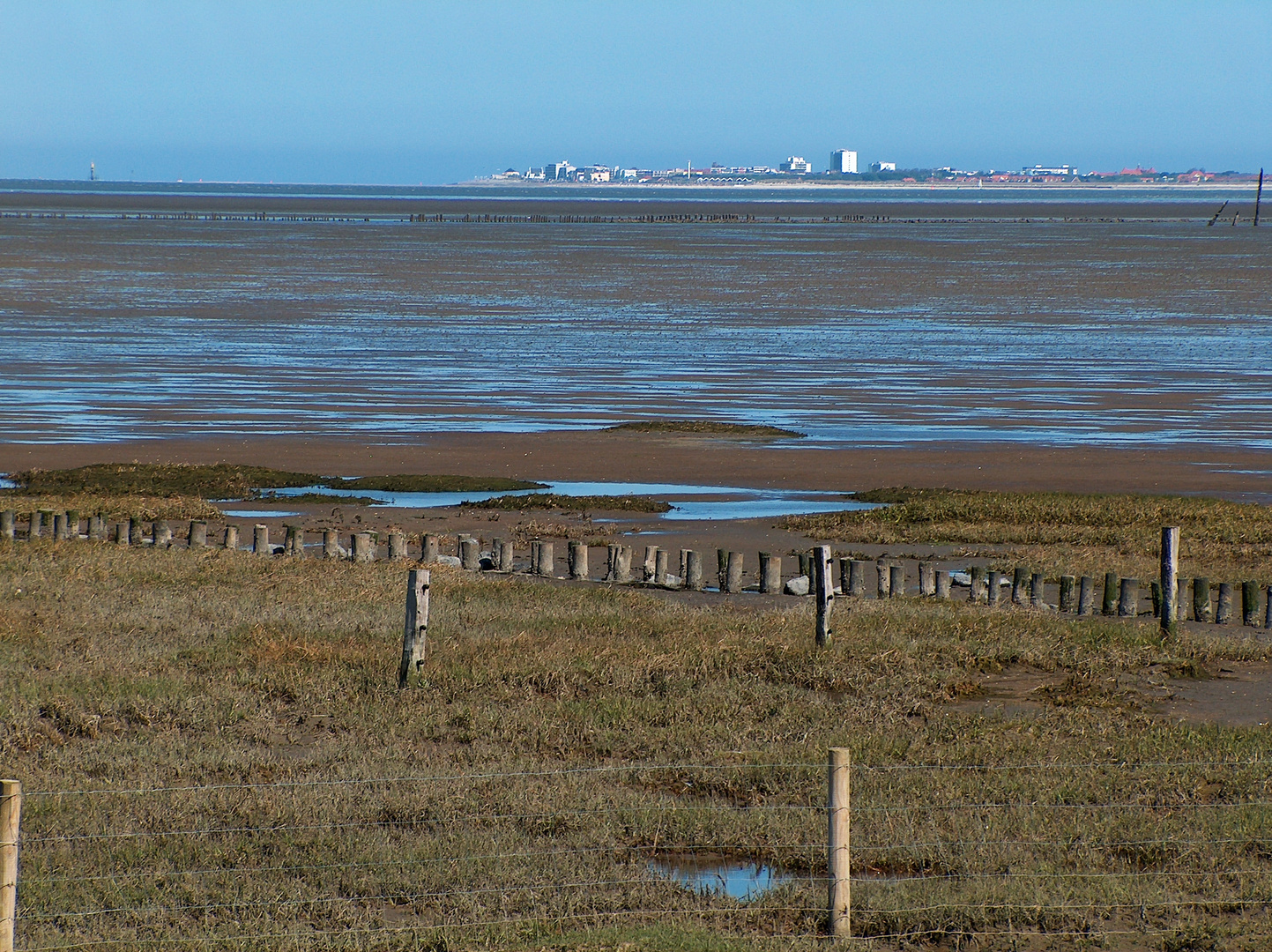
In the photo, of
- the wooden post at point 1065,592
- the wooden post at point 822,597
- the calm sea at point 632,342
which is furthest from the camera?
the calm sea at point 632,342

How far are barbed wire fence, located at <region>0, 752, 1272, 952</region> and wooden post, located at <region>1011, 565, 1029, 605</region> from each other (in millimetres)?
6786

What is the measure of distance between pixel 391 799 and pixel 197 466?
59.0 ft

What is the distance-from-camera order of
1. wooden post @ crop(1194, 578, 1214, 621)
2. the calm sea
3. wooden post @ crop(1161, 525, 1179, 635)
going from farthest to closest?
1. the calm sea
2. wooden post @ crop(1194, 578, 1214, 621)
3. wooden post @ crop(1161, 525, 1179, 635)

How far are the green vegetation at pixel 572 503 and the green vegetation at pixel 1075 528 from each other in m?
2.38

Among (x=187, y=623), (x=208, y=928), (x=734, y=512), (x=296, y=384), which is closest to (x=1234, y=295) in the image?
(x=296, y=384)

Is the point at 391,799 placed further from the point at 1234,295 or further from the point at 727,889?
the point at 1234,295

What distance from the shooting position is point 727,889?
8.80m

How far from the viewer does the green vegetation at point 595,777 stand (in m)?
8.05

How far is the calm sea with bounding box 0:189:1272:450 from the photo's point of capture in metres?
34.4

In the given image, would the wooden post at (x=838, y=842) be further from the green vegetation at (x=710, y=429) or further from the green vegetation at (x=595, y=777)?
the green vegetation at (x=710, y=429)

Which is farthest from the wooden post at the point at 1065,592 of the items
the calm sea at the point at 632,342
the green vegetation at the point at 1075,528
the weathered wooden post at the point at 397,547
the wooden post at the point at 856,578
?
the calm sea at the point at 632,342

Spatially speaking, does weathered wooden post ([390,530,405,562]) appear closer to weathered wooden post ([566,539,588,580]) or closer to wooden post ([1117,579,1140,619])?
weathered wooden post ([566,539,588,580])

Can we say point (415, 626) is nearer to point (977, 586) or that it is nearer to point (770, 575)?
point (770, 575)

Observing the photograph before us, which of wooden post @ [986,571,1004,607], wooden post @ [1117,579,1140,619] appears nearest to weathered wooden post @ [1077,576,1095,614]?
wooden post @ [1117,579,1140,619]
